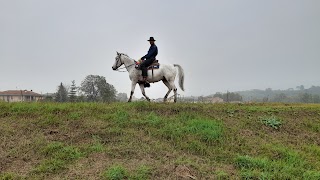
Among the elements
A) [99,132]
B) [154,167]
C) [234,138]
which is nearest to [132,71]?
[99,132]

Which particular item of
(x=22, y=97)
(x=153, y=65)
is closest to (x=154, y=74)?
(x=153, y=65)

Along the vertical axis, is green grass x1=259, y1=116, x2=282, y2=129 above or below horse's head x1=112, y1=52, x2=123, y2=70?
below

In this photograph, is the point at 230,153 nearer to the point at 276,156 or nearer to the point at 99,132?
the point at 276,156

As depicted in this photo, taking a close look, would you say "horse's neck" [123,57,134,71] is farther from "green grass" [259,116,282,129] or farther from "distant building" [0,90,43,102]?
→ "green grass" [259,116,282,129]

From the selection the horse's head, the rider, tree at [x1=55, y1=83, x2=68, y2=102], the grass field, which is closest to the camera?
the grass field

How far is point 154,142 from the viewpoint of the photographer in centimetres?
1020

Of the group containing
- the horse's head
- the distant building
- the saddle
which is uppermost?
the horse's head

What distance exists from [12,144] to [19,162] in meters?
1.27

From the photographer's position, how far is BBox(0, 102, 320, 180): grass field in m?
8.52

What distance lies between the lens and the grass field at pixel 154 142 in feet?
28.0

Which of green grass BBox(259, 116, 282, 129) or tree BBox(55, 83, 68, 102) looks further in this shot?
tree BBox(55, 83, 68, 102)

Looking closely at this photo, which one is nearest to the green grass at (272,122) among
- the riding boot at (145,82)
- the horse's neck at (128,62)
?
the riding boot at (145,82)

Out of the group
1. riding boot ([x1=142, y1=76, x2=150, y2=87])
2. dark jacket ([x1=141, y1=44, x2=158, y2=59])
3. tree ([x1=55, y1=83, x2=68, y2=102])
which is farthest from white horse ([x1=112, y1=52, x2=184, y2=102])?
tree ([x1=55, y1=83, x2=68, y2=102])

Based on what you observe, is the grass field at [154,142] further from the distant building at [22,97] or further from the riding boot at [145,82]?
the distant building at [22,97]
